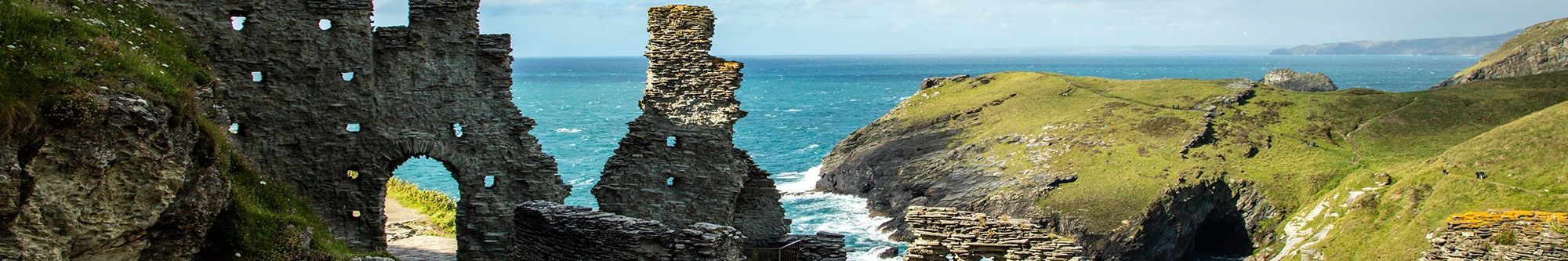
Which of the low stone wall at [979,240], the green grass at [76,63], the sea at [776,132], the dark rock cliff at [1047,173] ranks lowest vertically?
the sea at [776,132]

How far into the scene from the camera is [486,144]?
1998cm

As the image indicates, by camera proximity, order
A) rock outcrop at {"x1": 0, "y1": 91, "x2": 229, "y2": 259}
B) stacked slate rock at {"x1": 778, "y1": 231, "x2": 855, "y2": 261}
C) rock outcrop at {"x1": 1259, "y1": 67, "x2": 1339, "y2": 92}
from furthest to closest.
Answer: rock outcrop at {"x1": 1259, "y1": 67, "x2": 1339, "y2": 92} → stacked slate rock at {"x1": 778, "y1": 231, "x2": 855, "y2": 261} → rock outcrop at {"x1": 0, "y1": 91, "x2": 229, "y2": 259}

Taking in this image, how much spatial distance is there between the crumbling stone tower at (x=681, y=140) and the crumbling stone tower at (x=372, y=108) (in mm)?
1464

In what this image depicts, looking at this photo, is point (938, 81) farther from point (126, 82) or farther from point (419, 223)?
point (126, 82)

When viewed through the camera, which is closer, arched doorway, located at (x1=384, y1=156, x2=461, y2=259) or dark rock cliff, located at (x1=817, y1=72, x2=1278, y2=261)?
arched doorway, located at (x1=384, y1=156, x2=461, y2=259)

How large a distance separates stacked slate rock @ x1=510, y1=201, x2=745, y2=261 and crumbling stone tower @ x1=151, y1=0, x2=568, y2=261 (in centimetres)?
358

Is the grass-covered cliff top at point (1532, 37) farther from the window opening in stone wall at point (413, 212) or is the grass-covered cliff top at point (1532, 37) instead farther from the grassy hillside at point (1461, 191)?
the window opening in stone wall at point (413, 212)

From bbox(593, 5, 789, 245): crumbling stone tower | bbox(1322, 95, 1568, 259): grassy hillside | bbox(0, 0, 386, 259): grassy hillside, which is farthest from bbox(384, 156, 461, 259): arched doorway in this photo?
bbox(1322, 95, 1568, 259): grassy hillside

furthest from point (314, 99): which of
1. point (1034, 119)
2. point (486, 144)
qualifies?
point (1034, 119)

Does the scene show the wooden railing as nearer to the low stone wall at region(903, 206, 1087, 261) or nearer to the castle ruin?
the castle ruin

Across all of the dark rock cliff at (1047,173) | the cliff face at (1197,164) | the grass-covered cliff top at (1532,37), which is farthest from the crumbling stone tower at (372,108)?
the grass-covered cliff top at (1532,37)

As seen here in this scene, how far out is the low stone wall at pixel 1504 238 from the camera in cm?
2278

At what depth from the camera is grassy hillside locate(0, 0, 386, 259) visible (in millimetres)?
12289

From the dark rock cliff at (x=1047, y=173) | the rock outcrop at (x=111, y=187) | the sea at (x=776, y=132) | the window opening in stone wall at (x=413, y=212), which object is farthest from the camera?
the sea at (x=776, y=132)
